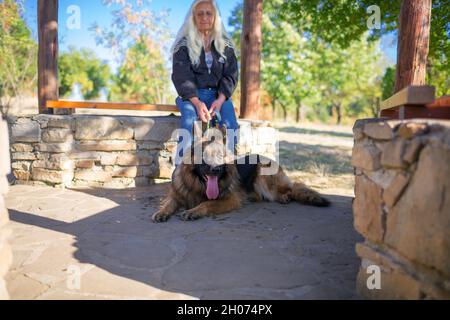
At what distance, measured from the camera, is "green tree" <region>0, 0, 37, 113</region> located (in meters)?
9.89

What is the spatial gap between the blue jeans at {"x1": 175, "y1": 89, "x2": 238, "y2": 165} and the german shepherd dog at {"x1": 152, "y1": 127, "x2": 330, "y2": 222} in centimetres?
37

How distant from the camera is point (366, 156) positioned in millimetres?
2080

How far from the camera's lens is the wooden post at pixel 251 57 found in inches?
238

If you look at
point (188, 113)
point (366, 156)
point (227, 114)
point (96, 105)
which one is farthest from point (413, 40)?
point (96, 105)

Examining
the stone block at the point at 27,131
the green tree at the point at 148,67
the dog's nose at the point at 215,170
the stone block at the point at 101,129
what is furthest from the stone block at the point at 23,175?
the green tree at the point at 148,67

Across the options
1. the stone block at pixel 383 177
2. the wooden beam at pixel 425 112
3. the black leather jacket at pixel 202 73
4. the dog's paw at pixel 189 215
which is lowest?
the dog's paw at pixel 189 215

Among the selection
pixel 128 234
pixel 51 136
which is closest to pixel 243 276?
pixel 128 234

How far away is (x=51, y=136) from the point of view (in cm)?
522

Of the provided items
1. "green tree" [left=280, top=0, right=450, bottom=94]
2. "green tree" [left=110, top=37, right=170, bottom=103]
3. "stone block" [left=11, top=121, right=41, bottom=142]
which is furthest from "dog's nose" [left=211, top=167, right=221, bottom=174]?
"green tree" [left=110, top=37, right=170, bottom=103]

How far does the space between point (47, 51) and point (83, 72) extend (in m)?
36.6

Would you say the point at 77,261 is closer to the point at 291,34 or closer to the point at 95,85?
the point at 291,34

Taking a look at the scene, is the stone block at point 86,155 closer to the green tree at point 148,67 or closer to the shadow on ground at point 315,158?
the shadow on ground at point 315,158

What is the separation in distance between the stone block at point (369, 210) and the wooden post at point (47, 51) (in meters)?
5.07

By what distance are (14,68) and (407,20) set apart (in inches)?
541
